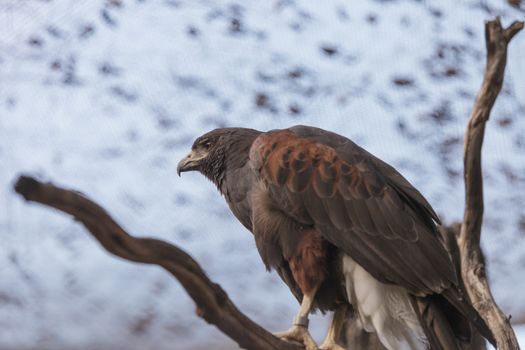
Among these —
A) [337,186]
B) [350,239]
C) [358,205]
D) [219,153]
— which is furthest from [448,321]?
[219,153]

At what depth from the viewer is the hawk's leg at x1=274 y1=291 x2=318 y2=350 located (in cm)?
375

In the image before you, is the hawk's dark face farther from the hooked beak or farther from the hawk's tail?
the hawk's tail

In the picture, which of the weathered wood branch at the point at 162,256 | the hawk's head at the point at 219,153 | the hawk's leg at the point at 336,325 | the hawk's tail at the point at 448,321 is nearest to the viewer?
the weathered wood branch at the point at 162,256

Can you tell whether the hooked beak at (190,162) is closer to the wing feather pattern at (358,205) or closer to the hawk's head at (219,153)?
the hawk's head at (219,153)

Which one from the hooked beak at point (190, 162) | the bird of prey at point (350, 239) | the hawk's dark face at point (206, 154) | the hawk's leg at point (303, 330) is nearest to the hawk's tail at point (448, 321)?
the bird of prey at point (350, 239)

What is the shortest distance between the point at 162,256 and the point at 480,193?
7.65 ft

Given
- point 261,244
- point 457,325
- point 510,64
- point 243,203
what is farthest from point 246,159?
point 510,64

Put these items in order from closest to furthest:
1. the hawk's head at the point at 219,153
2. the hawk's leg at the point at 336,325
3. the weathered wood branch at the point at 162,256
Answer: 1. the weathered wood branch at the point at 162,256
2. the hawk's leg at the point at 336,325
3. the hawk's head at the point at 219,153

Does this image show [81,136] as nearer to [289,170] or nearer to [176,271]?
[289,170]

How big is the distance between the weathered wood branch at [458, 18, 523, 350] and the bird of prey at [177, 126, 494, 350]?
0.51 m

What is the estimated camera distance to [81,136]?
5258 mm

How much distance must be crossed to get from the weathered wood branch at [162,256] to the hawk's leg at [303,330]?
0.44m

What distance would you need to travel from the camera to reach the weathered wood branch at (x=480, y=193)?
13.4 ft

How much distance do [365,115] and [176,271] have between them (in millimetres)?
3198
